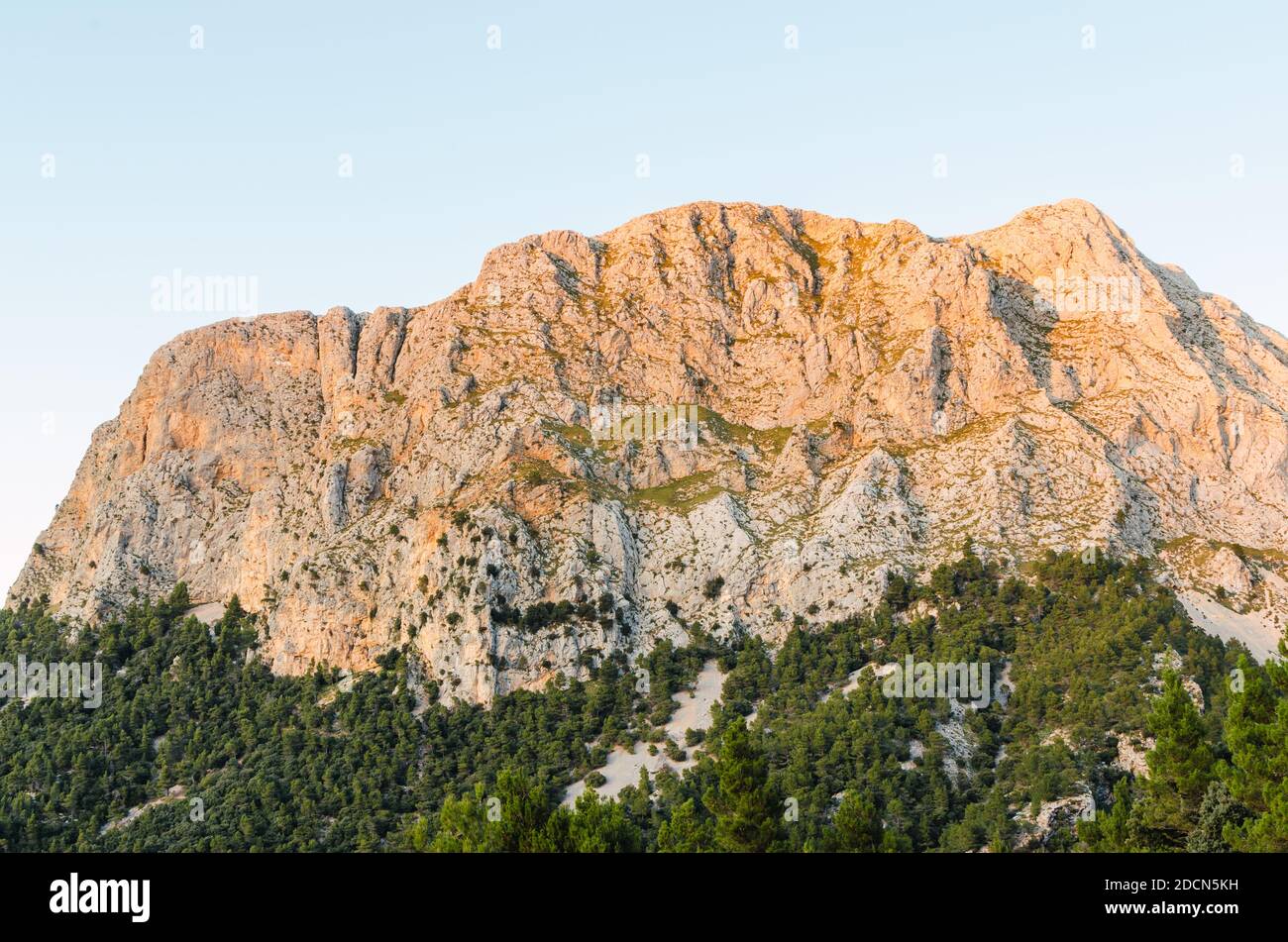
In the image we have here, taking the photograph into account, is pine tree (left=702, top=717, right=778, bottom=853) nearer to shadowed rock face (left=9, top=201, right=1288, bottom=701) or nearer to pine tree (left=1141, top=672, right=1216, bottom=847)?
pine tree (left=1141, top=672, right=1216, bottom=847)

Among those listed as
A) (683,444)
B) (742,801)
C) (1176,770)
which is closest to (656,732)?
(683,444)

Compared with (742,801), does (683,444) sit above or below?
above

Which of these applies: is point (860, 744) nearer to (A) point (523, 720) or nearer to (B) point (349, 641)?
(A) point (523, 720)

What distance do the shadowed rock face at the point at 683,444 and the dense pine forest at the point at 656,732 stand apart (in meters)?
5.06

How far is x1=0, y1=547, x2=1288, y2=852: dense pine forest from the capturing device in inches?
4131

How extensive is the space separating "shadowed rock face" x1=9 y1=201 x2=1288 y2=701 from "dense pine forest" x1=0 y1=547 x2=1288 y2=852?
506 cm

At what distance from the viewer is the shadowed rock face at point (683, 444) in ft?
457

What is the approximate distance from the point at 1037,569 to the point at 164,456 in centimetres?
12288

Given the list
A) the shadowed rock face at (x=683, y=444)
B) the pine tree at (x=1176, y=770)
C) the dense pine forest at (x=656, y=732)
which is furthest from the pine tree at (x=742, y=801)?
the shadowed rock face at (x=683, y=444)

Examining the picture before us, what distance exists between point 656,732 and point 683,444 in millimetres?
45885

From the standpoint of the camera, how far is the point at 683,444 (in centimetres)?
16212

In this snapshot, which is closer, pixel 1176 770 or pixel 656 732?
pixel 1176 770

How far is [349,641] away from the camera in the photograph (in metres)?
147

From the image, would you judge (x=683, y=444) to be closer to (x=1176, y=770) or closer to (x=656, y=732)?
(x=656, y=732)
